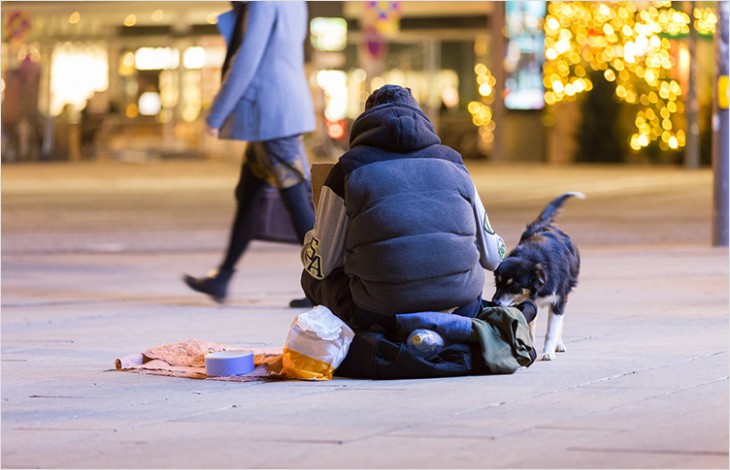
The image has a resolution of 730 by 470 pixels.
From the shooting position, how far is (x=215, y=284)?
28.0ft

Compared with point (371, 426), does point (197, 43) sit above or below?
above

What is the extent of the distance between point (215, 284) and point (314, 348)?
2.76 m

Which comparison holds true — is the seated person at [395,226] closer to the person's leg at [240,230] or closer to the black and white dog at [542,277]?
the black and white dog at [542,277]

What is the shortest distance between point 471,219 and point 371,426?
1476 mm

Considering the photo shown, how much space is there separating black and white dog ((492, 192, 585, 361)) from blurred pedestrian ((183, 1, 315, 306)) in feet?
7.32

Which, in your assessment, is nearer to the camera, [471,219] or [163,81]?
[471,219]

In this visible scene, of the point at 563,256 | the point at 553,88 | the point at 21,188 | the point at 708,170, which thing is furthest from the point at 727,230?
the point at 553,88

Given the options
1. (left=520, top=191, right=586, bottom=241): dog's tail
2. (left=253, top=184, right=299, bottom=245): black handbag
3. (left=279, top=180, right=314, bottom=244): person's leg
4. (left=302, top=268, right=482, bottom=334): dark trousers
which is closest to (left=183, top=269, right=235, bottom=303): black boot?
(left=253, top=184, right=299, bottom=245): black handbag

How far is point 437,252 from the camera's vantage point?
5.91m

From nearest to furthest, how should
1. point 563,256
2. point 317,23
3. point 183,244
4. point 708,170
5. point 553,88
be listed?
point 563,256 < point 183,244 < point 708,170 < point 553,88 < point 317,23

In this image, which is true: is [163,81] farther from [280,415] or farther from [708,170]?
[280,415]

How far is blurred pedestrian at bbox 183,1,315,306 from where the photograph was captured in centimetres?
830

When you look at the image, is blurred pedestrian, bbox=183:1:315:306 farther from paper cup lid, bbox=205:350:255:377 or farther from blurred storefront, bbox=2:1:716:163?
blurred storefront, bbox=2:1:716:163

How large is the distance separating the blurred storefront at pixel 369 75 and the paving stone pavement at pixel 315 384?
1381 cm
